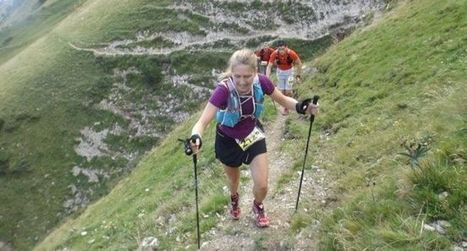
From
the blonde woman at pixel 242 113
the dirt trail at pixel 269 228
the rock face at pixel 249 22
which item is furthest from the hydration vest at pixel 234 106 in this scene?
the rock face at pixel 249 22

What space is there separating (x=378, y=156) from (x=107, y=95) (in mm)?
55089

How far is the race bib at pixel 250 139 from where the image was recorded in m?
9.78

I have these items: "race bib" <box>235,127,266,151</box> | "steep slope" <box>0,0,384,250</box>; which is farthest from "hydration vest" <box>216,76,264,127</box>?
"steep slope" <box>0,0,384,250</box>

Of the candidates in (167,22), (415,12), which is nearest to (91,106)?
(167,22)

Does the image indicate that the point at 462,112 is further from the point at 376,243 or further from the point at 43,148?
the point at 43,148

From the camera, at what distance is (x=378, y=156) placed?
12.2 metres

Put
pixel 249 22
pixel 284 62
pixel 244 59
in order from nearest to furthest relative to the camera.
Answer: pixel 244 59, pixel 284 62, pixel 249 22

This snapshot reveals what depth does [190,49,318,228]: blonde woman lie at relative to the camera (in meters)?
9.07

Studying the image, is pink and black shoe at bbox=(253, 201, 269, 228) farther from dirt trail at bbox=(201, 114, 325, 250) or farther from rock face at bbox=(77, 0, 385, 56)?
rock face at bbox=(77, 0, 385, 56)

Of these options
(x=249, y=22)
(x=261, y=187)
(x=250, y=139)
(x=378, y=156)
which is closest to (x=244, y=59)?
(x=250, y=139)

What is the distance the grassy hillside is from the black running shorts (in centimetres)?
195

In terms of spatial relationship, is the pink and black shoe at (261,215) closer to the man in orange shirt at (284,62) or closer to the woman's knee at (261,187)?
the woman's knee at (261,187)

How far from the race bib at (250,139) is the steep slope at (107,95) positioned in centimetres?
4358

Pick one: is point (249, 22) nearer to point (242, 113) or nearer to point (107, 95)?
point (107, 95)
